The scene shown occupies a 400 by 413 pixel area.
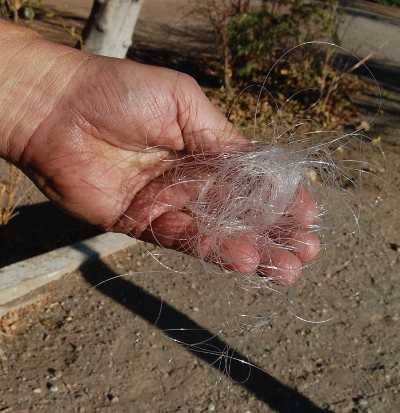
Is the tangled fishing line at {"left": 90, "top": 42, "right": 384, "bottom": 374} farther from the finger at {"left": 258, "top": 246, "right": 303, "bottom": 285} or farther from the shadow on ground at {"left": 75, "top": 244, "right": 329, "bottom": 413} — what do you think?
the shadow on ground at {"left": 75, "top": 244, "right": 329, "bottom": 413}

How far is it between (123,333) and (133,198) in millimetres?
1373

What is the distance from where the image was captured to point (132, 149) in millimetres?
2547

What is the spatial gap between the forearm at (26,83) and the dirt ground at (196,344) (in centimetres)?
137

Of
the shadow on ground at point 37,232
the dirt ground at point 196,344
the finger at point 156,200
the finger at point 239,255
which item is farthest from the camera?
the shadow on ground at point 37,232

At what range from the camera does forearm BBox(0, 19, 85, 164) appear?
2.49m

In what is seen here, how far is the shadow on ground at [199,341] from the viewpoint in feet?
11.3

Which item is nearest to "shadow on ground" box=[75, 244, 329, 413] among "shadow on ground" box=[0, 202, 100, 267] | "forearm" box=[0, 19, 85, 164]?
"shadow on ground" box=[0, 202, 100, 267]

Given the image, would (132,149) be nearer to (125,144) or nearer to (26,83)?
(125,144)

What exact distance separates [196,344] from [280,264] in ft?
4.25

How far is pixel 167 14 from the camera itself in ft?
36.3

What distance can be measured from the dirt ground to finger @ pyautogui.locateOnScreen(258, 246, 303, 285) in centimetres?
107

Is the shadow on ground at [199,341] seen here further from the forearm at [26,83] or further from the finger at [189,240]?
the forearm at [26,83]

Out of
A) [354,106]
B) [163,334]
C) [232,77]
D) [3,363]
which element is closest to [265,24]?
[232,77]

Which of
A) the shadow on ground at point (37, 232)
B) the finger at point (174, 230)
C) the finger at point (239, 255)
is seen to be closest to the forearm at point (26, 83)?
the finger at point (174, 230)
